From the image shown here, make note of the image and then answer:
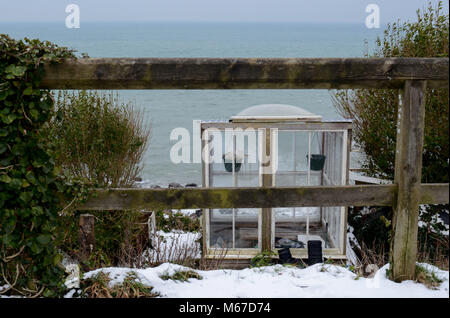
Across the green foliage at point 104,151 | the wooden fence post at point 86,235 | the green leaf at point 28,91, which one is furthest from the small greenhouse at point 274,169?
the green leaf at point 28,91

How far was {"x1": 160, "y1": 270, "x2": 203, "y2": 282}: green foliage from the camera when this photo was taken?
2.73 meters

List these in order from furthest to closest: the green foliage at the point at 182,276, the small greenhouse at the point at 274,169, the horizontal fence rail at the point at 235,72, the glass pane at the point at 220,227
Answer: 1. the glass pane at the point at 220,227
2. the small greenhouse at the point at 274,169
3. the green foliage at the point at 182,276
4. the horizontal fence rail at the point at 235,72

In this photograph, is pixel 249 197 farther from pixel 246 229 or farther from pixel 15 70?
pixel 246 229

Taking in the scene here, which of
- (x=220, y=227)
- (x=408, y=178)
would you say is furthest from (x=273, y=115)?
(x=408, y=178)

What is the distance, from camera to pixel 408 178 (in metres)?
2.38

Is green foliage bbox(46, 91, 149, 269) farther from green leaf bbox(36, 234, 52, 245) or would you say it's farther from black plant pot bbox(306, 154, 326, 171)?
green leaf bbox(36, 234, 52, 245)

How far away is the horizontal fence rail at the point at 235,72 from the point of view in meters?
2.23

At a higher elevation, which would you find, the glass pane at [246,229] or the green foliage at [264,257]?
the glass pane at [246,229]

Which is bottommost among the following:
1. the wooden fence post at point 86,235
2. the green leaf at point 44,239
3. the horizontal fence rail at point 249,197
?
the wooden fence post at point 86,235

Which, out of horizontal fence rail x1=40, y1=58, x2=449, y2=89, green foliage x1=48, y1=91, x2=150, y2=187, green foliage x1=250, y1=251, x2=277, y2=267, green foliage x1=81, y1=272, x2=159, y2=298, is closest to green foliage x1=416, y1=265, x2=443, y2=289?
horizontal fence rail x1=40, y1=58, x2=449, y2=89

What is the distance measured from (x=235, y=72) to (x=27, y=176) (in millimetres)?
1216

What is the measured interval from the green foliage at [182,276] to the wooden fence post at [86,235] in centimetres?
283

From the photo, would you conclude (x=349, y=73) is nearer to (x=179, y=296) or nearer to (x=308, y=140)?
(x=179, y=296)

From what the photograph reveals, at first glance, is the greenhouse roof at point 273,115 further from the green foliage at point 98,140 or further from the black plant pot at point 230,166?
the green foliage at point 98,140
